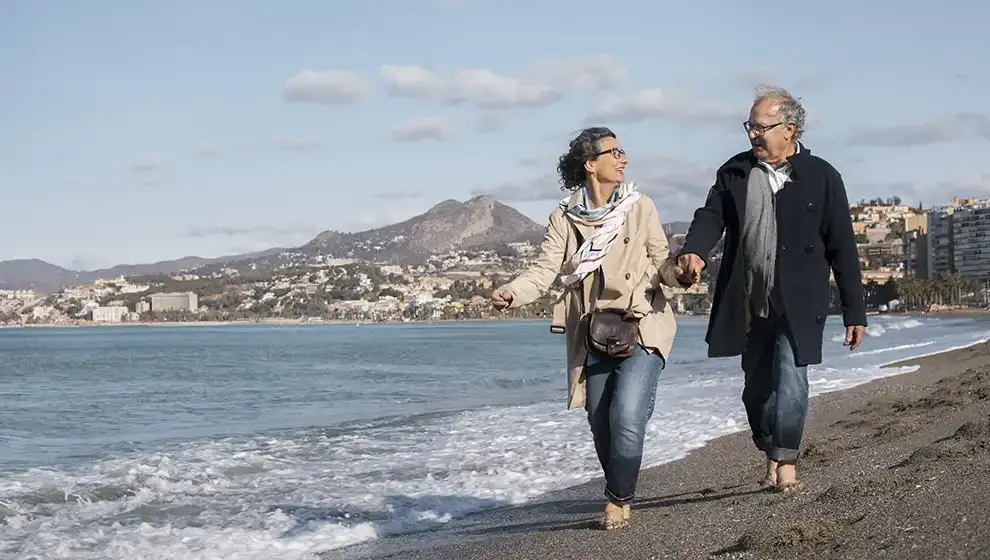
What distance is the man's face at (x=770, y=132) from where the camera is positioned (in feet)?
15.1

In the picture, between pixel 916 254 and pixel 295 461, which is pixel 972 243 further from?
pixel 295 461

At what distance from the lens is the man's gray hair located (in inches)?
181

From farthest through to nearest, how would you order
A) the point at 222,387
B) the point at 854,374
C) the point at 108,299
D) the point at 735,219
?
1. the point at 108,299
2. the point at 222,387
3. the point at 854,374
4. the point at 735,219

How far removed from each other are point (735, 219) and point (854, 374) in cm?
1259

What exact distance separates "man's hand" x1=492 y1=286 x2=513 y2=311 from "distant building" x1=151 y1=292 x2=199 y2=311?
171162mm

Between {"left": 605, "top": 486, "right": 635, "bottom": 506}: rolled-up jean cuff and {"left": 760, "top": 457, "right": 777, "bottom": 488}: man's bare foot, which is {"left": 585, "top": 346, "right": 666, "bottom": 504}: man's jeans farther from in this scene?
{"left": 760, "top": 457, "right": 777, "bottom": 488}: man's bare foot

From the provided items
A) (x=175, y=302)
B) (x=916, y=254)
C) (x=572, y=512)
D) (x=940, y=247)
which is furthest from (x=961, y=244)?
(x=572, y=512)

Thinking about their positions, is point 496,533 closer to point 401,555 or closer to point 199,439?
point 401,555

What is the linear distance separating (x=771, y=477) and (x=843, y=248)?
3.69 ft

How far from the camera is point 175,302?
172375 mm

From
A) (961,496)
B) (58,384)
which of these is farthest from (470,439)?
(58,384)

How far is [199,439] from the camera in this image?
12.4 meters

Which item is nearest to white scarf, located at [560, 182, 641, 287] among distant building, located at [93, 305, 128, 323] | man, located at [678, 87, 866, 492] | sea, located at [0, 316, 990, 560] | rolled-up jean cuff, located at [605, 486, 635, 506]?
man, located at [678, 87, 866, 492]

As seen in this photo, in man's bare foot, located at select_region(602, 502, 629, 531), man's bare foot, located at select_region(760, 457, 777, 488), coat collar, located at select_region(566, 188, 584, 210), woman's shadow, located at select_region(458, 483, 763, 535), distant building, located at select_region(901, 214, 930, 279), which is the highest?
distant building, located at select_region(901, 214, 930, 279)
